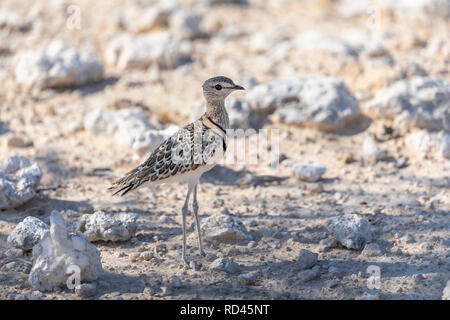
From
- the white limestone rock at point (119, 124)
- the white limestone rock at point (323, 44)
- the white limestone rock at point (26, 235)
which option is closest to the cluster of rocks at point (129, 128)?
the white limestone rock at point (119, 124)

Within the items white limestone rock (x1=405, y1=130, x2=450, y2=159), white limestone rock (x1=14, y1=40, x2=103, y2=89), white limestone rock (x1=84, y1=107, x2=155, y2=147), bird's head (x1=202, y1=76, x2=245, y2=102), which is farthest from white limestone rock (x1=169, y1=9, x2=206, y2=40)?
bird's head (x1=202, y1=76, x2=245, y2=102)

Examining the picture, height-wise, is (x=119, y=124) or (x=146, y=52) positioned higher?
(x=146, y=52)

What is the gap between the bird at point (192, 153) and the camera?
16.3ft

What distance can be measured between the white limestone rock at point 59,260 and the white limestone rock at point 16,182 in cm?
141

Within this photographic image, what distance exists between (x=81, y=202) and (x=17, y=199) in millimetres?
642

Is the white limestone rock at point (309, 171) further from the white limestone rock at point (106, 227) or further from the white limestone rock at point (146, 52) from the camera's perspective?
the white limestone rock at point (146, 52)

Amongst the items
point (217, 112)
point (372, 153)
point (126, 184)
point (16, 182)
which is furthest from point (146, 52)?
point (126, 184)

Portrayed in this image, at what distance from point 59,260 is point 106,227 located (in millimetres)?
823

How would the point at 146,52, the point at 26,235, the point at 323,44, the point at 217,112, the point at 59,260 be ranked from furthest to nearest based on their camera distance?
the point at 323,44 → the point at 146,52 → the point at 217,112 → the point at 26,235 → the point at 59,260

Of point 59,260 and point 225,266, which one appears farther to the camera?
point 225,266

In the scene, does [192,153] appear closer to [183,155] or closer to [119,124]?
[183,155]

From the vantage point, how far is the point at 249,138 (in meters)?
7.38

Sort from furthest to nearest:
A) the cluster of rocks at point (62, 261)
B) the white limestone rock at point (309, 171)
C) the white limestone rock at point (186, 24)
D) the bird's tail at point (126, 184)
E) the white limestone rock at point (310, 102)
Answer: the white limestone rock at point (186, 24)
the white limestone rock at point (310, 102)
the white limestone rock at point (309, 171)
the bird's tail at point (126, 184)
the cluster of rocks at point (62, 261)

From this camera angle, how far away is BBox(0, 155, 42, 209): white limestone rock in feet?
18.7
